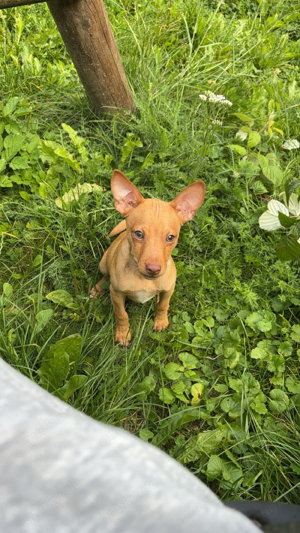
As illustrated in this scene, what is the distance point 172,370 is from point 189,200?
1077 mm

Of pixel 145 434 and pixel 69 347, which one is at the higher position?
pixel 69 347

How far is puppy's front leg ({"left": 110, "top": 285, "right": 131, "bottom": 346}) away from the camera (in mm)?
2443

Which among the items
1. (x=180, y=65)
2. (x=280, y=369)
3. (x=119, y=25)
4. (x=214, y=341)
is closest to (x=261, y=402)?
(x=280, y=369)

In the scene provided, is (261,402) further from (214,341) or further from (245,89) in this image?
(245,89)

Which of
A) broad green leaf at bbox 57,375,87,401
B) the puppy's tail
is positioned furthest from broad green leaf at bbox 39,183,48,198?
broad green leaf at bbox 57,375,87,401

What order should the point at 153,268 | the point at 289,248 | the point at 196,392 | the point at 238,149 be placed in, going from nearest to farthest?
the point at 153,268 → the point at 289,248 → the point at 196,392 → the point at 238,149

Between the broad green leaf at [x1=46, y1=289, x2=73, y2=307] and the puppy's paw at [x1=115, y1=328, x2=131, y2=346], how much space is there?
1.31 feet

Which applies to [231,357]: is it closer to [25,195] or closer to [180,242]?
[180,242]

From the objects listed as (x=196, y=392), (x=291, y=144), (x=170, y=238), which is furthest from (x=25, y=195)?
(x=291, y=144)

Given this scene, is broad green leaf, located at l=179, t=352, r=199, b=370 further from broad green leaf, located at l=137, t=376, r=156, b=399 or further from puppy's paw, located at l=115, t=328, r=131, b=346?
puppy's paw, located at l=115, t=328, r=131, b=346

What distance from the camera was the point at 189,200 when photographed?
2.25 meters

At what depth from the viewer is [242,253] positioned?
302 cm

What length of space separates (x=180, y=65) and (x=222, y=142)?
3.69 feet

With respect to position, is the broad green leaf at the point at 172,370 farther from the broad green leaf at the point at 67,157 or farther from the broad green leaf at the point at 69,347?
the broad green leaf at the point at 67,157
